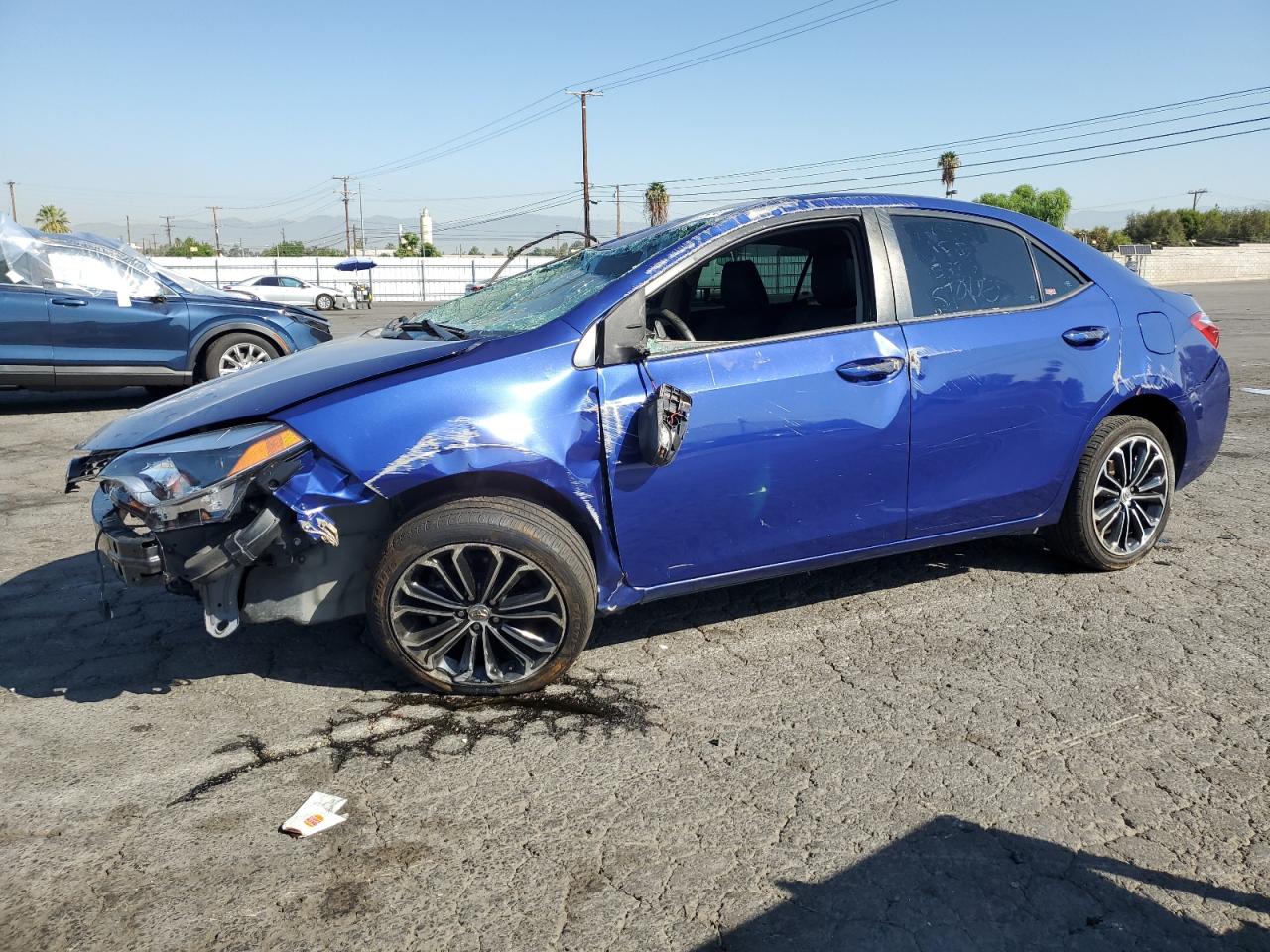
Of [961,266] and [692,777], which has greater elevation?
[961,266]

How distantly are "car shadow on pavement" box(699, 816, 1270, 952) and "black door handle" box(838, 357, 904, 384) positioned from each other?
171cm

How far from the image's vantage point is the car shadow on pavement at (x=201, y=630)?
11.9 feet

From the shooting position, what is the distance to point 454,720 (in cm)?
325

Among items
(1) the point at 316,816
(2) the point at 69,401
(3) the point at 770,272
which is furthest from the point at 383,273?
(1) the point at 316,816

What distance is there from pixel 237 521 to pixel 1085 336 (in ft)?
11.1

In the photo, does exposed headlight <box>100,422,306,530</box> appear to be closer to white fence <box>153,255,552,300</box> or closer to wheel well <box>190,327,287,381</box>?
wheel well <box>190,327,287,381</box>

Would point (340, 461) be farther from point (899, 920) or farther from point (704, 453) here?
point (899, 920)

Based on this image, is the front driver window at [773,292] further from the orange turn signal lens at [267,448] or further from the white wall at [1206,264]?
the white wall at [1206,264]

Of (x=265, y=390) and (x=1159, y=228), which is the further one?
(x=1159, y=228)

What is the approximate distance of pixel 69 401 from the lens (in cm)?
1051

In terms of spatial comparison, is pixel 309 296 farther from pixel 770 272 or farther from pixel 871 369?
pixel 871 369

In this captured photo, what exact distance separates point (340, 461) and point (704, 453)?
1.20m

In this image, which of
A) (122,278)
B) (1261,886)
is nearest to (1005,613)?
(1261,886)

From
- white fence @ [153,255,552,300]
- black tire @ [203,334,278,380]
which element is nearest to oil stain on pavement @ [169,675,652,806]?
black tire @ [203,334,278,380]
